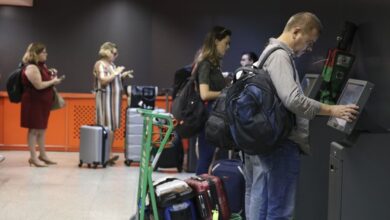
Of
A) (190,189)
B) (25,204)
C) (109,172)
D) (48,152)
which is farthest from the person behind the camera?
(48,152)

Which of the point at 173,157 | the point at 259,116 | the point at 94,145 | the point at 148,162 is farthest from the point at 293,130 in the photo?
the point at 94,145

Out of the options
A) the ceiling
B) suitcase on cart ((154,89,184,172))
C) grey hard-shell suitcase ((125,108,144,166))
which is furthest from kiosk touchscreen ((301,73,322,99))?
the ceiling

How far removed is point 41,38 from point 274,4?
3.67 m

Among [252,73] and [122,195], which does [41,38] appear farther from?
[252,73]

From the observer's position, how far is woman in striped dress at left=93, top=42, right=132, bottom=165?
7820 millimetres

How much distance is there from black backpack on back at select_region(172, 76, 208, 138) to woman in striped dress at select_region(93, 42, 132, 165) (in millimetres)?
3227

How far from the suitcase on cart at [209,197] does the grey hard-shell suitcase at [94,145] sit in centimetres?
338

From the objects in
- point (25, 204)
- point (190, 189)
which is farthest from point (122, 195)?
point (190, 189)

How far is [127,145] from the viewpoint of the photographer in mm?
7996

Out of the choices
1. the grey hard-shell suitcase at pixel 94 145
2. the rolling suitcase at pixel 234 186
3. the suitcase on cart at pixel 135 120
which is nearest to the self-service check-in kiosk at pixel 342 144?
the rolling suitcase at pixel 234 186

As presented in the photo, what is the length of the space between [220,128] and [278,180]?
586 millimetres

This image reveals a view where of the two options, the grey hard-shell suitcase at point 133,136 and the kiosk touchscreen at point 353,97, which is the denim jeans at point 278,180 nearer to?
the kiosk touchscreen at point 353,97

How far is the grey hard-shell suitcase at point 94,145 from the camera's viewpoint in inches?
301

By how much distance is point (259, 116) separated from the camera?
3178 mm
